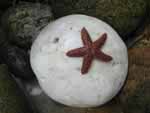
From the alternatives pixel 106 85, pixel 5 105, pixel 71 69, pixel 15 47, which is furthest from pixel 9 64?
pixel 106 85

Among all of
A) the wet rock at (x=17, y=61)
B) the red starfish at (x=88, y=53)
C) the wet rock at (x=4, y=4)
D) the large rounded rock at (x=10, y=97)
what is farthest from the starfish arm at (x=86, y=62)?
the wet rock at (x=4, y=4)

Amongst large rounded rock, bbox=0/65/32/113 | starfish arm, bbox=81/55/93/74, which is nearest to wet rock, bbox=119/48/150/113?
starfish arm, bbox=81/55/93/74

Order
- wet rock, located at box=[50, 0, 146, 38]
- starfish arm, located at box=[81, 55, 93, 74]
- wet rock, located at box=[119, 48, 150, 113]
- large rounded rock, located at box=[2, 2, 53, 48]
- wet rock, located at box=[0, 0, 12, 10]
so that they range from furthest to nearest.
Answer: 1. wet rock, located at box=[0, 0, 12, 10]
2. large rounded rock, located at box=[2, 2, 53, 48]
3. wet rock, located at box=[50, 0, 146, 38]
4. wet rock, located at box=[119, 48, 150, 113]
5. starfish arm, located at box=[81, 55, 93, 74]

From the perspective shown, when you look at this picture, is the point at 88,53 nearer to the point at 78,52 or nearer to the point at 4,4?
the point at 78,52

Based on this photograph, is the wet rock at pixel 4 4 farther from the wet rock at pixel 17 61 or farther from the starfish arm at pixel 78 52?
the starfish arm at pixel 78 52

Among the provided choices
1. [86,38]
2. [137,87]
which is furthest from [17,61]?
[137,87]

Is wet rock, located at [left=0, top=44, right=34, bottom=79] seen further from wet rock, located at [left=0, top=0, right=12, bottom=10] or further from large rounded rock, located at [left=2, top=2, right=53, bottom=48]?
wet rock, located at [left=0, top=0, right=12, bottom=10]
